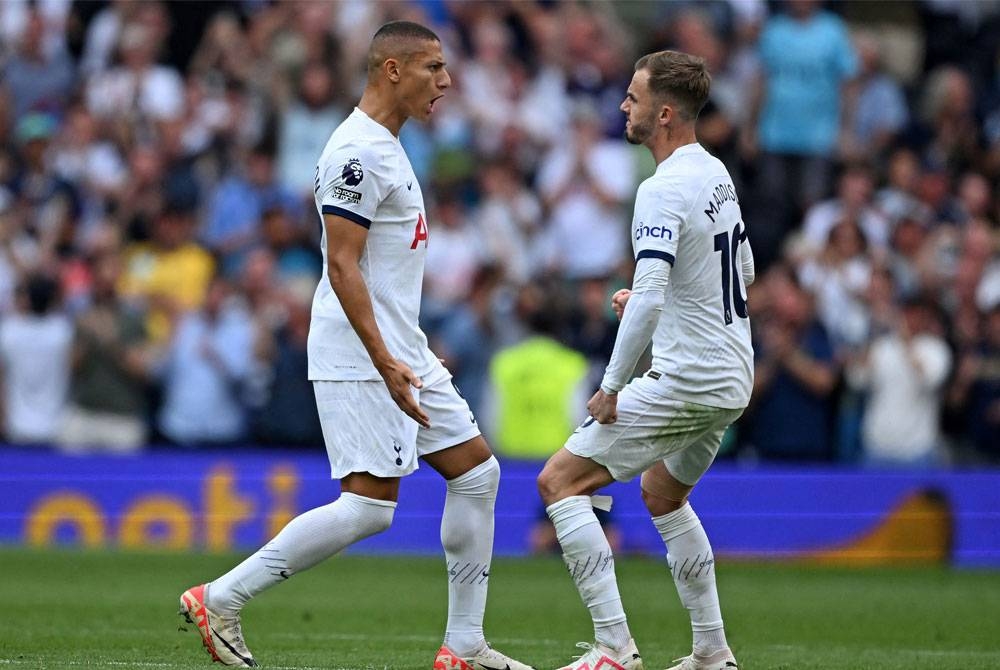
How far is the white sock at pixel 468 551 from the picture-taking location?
25.6 feet

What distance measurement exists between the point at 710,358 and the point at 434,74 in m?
1.74

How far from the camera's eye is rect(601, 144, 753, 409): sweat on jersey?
743 cm

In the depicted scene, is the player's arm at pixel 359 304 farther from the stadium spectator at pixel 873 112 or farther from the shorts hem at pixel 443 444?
the stadium spectator at pixel 873 112

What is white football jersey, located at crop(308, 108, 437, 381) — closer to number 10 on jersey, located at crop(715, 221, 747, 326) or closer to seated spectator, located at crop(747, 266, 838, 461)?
number 10 on jersey, located at crop(715, 221, 747, 326)

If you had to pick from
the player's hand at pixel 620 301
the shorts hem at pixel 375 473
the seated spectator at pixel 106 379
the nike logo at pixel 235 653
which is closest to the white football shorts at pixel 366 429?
the shorts hem at pixel 375 473

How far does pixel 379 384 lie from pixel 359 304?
404mm

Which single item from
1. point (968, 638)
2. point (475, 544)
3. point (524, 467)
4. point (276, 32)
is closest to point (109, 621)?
point (475, 544)

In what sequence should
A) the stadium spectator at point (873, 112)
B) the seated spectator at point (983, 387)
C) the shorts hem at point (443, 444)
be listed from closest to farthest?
the shorts hem at point (443, 444) → the seated spectator at point (983, 387) → the stadium spectator at point (873, 112)

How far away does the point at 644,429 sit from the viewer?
7512 millimetres

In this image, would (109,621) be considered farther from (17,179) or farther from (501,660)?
(17,179)

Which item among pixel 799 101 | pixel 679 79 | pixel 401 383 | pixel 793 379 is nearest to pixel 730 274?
pixel 679 79

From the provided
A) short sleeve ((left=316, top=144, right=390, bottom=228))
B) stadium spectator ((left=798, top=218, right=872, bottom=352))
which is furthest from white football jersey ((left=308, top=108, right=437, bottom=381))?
stadium spectator ((left=798, top=218, right=872, bottom=352))

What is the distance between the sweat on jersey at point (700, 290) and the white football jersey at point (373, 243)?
0.95 metres

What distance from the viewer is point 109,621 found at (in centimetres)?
1025
